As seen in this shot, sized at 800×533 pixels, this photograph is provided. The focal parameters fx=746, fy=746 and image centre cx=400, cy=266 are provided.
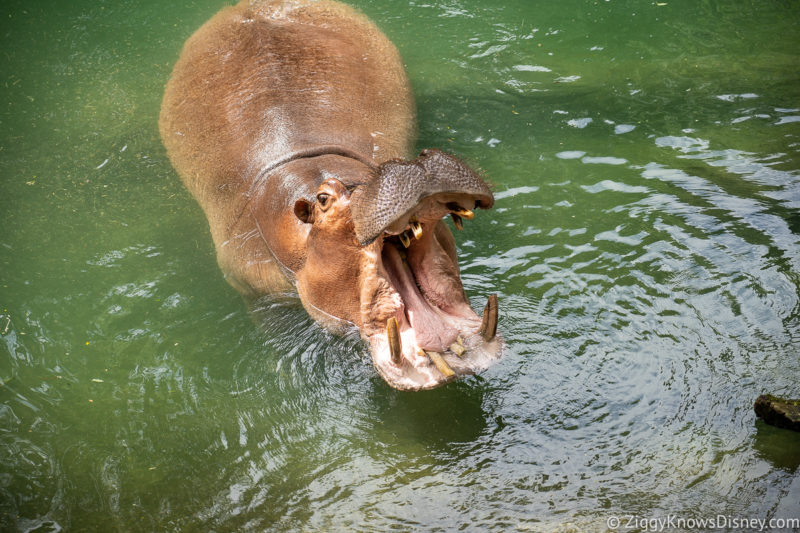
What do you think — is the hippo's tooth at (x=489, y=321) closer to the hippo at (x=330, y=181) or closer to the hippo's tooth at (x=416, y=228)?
the hippo at (x=330, y=181)

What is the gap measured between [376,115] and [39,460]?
3393 millimetres

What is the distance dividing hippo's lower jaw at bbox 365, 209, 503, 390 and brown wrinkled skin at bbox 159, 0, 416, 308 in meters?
0.25

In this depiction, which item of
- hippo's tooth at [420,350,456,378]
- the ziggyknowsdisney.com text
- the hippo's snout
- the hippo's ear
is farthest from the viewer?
the hippo's ear

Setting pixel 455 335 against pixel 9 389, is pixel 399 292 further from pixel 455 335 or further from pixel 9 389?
pixel 9 389

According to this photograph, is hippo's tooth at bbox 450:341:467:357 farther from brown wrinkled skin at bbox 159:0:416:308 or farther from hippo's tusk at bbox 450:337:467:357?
brown wrinkled skin at bbox 159:0:416:308

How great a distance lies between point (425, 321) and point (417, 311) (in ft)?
0.24

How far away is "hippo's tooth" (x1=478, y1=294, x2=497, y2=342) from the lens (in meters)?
3.54

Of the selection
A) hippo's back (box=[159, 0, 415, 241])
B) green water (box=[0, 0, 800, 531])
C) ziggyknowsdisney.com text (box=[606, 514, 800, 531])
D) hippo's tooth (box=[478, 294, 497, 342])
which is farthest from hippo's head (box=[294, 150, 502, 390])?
hippo's back (box=[159, 0, 415, 241])

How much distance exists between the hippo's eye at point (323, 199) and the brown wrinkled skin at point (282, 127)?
0.16 feet

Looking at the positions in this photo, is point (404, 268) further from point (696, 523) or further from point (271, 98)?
point (271, 98)

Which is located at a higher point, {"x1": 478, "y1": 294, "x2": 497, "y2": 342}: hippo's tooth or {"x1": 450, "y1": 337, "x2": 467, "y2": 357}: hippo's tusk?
{"x1": 478, "y1": 294, "x2": 497, "y2": 342}: hippo's tooth

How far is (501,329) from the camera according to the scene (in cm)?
443

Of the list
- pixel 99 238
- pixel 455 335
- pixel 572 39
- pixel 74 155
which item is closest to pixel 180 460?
pixel 455 335

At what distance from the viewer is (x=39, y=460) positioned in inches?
155
